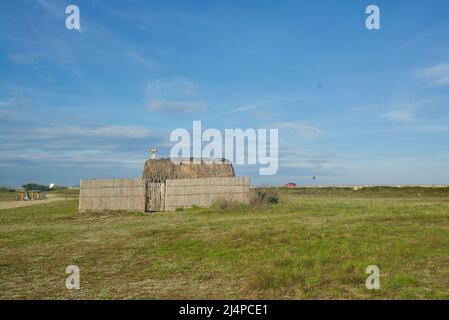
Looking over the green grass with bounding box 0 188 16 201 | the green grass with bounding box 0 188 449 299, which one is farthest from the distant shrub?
the green grass with bounding box 0 188 16 201

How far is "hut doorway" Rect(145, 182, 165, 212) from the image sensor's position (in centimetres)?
2497

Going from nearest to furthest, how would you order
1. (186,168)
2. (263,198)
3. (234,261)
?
1. (234,261)
2. (263,198)
3. (186,168)

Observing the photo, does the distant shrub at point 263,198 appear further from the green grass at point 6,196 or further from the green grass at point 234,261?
the green grass at point 6,196

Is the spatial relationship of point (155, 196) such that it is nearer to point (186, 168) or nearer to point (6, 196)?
point (186, 168)

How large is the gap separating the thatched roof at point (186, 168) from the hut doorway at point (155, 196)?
197 inches

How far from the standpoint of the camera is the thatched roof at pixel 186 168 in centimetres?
3122

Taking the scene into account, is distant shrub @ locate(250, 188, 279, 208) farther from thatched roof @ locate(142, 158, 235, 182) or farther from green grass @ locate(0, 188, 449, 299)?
green grass @ locate(0, 188, 449, 299)

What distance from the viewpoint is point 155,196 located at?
25.1m

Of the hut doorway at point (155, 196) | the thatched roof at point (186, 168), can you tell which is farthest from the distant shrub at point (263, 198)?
the thatched roof at point (186, 168)

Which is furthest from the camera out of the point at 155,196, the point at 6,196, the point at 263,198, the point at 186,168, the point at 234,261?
the point at 6,196

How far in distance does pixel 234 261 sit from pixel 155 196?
16.5m

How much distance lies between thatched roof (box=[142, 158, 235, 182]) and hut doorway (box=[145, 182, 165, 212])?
5016mm

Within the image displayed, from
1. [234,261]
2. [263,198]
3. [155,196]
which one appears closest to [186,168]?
[155,196]
